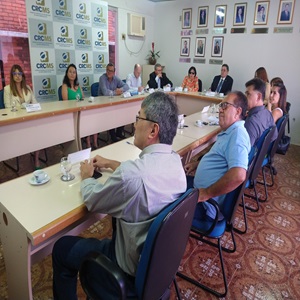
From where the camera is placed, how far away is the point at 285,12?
467 cm

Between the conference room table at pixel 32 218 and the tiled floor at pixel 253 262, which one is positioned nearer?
the conference room table at pixel 32 218

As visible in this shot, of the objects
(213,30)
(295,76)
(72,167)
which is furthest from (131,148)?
(213,30)

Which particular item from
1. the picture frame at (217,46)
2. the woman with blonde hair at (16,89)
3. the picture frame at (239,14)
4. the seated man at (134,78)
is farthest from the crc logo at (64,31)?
the picture frame at (239,14)

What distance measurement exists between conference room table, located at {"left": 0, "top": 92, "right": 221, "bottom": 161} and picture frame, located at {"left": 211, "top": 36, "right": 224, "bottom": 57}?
8.81ft

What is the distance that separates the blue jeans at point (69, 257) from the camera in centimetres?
113

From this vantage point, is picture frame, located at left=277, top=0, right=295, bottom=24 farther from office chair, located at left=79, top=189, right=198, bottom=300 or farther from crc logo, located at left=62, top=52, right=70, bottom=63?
office chair, located at left=79, top=189, right=198, bottom=300

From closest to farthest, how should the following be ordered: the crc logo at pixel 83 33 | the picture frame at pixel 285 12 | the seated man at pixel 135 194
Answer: the seated man at pixel 135 194
the picture frame at pixel 285 12
the crc logo at pixel 83 33

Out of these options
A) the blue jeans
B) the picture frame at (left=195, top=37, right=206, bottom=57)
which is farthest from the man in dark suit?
the blue jeans

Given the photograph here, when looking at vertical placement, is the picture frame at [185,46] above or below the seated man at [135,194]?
above

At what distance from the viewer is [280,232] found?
221 centimetres

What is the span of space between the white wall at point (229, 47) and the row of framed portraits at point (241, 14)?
0.07m

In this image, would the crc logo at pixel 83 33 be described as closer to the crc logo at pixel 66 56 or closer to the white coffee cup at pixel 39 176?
the crc logo at pixel 66 56

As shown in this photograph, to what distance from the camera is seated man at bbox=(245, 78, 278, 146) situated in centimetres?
215

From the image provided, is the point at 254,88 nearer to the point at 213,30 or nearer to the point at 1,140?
the point at 1,140
